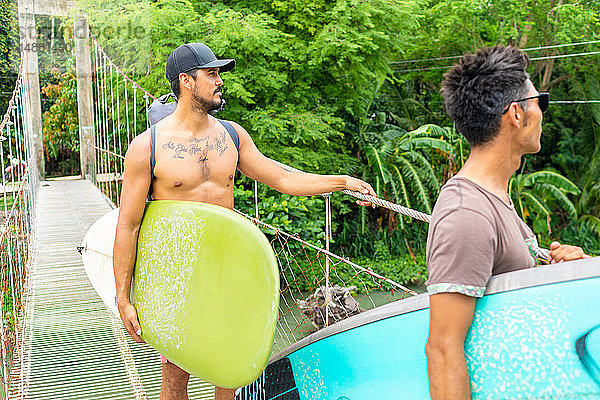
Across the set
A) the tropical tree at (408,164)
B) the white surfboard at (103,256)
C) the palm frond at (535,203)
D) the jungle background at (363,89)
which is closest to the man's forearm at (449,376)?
the white surfboard at (103,256)

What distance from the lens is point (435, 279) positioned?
720mm

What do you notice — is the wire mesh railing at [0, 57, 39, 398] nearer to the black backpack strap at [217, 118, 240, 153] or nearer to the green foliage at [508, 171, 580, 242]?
the black backpack strap at [217, 118, 240, 153]

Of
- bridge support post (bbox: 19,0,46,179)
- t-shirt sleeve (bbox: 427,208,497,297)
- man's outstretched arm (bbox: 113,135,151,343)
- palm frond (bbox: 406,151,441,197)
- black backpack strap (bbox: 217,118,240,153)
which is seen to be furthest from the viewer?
palm frond (bbox: 406,151,441,197)

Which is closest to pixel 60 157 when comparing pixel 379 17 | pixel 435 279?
pixel 379 17

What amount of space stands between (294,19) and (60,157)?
255 inches

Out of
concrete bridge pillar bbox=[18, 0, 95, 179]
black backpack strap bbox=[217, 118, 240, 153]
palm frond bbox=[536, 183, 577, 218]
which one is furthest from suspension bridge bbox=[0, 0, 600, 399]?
palm frond bbox=[536, 183, 577, 218]

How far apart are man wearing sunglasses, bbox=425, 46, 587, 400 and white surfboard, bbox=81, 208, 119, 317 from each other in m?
1.12

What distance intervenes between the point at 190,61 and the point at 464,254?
2.69ft

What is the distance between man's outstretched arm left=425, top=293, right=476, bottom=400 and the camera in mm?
724

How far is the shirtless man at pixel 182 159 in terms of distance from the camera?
1.31 m

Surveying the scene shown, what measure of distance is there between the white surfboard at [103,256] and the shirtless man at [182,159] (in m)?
0.32

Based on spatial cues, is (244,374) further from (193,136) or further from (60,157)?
(60,157)

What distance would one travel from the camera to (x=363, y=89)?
7414 mm

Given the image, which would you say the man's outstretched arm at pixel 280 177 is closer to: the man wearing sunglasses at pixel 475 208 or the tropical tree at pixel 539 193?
the man wearing sunglasses at pixel 475 208
